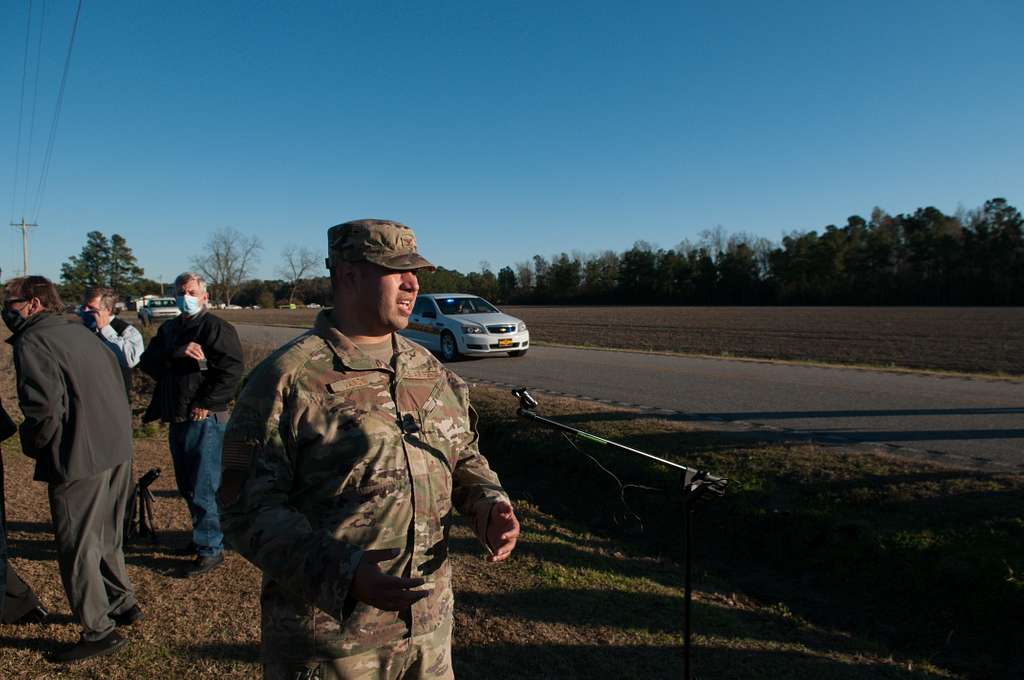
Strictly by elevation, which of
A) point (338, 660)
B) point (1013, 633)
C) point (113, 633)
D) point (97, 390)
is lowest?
point (1013, 633)

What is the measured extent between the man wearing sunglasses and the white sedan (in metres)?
12.2

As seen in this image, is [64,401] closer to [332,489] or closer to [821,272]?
[332,489]

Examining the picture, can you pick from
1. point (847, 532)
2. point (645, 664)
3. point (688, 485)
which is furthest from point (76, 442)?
point (847, 532)

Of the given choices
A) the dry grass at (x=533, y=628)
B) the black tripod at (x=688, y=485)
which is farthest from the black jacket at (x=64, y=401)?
the black tripod at (x=688, y=485)

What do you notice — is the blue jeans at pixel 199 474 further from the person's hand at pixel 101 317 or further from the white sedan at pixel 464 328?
the white sedan at pixel 464 328

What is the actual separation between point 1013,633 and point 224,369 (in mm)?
5613

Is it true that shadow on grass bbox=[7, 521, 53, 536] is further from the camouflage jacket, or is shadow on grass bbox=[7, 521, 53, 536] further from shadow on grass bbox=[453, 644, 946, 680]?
the camouflage jacket

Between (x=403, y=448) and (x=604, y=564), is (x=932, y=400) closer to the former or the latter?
(x=604, y=564)

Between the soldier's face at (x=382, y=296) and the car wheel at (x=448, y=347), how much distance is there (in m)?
15.3

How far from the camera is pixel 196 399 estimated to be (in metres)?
4.65

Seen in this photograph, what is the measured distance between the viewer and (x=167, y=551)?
5043mm

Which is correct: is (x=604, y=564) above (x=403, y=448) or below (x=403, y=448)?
below

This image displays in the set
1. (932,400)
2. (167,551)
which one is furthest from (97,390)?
(932,400)

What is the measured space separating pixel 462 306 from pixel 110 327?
1301 cm
